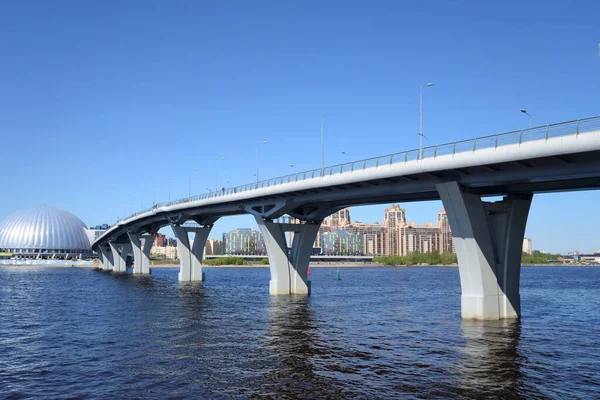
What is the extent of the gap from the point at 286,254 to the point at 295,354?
33.3m

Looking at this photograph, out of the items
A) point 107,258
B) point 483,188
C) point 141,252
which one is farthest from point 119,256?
point 483,188

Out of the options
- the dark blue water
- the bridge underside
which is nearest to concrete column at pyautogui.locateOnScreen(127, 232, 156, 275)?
the dark blue water

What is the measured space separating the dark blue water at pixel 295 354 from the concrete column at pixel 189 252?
42689 millimetres

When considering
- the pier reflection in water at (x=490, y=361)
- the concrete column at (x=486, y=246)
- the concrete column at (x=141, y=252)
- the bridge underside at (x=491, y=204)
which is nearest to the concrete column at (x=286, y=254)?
the bridge underside at (x=491, y=204)

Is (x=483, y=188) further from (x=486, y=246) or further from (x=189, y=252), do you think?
(x=189, y=252)

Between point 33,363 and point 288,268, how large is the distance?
36.6m

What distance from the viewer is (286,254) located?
59.6 m

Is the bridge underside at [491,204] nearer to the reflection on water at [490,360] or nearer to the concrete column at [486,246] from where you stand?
the concrete column at [486,246]

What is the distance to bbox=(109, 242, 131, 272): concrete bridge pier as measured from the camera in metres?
149

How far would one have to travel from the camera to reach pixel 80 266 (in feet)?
649

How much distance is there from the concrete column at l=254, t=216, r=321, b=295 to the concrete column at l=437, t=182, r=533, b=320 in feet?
81.3

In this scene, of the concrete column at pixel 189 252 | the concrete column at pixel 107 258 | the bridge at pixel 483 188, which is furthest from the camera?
the concrete column at pixel 107 258

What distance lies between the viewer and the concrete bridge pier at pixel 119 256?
490 ft

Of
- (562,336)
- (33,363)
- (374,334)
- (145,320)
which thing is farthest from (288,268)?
(33,363)
